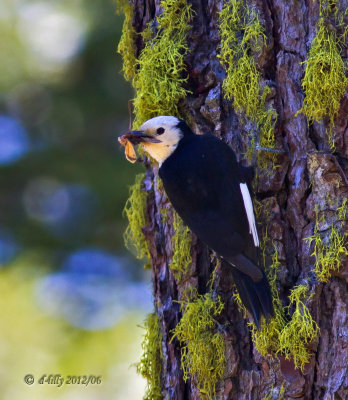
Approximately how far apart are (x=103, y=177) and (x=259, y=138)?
149cm

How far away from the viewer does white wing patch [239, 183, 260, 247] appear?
220cm

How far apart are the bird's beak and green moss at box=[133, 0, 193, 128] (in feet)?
0.35

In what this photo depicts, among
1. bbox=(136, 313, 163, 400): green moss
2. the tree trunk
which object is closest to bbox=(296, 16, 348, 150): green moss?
the tree trunk

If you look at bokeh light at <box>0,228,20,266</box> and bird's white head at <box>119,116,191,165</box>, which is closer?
bird's white head at <box>119,116,191,165</box>

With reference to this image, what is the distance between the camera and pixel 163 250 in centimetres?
249

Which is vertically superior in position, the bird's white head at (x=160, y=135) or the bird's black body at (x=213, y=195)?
the bird's white head at (x=160, y=135)

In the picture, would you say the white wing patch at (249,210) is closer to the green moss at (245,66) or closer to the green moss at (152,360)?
the green moss at (245,66)

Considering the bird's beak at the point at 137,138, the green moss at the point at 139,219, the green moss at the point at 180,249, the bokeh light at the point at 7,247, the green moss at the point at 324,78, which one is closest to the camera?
the green moss at the point at 324,78

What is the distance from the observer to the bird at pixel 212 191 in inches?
86.2

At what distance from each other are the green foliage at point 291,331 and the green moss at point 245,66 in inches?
19.7

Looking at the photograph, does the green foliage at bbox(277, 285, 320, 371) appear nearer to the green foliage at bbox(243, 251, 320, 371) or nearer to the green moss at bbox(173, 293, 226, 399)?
the green foliage at bbox(243, 251, 320, 371)

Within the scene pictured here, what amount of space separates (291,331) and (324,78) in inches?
33.5

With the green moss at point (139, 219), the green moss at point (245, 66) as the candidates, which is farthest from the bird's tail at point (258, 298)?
the green moss at point (139, 219)

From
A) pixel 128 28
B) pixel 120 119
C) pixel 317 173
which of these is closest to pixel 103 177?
pixel 120 119
